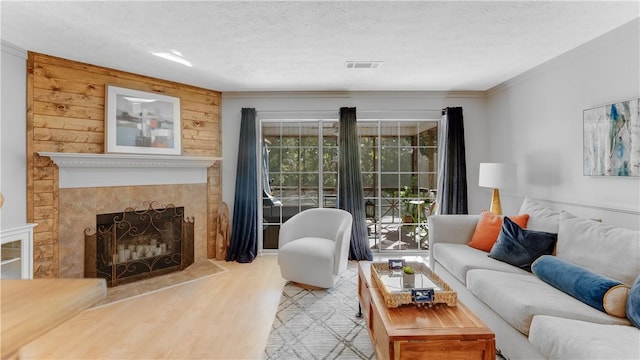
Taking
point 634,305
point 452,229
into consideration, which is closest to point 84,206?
point 452,229

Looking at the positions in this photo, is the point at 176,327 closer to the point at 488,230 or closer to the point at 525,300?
the point at 525,300

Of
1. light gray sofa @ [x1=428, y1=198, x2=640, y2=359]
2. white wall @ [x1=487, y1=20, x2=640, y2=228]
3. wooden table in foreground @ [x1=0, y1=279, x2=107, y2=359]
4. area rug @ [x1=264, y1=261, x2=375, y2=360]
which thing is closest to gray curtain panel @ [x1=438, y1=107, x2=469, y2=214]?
white wall @ [x1=487, y1=20, x2=640, y2=228]

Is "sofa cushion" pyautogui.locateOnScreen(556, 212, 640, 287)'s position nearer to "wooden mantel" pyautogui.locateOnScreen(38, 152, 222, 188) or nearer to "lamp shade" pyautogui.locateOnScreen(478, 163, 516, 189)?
"lamp shade" pyautogui.locateOnScreen(478, 163, 516, 189)

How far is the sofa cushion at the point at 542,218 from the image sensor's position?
2582 millimetres

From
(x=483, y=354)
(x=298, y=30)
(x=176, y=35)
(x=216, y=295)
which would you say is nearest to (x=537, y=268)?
(x=483, y=354)

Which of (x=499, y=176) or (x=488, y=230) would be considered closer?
(x=488, y=230)

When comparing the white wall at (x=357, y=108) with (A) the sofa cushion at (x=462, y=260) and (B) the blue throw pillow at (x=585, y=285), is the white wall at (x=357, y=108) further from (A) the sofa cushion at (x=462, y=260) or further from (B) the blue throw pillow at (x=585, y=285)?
(B) the blue throw pillow at (x=585, y=285)

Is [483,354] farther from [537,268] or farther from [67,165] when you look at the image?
[67,165]

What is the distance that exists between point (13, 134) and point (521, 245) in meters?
4.71

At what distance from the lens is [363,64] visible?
3.29 metres

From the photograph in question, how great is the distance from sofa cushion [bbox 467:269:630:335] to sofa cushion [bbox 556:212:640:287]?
314 millimetres

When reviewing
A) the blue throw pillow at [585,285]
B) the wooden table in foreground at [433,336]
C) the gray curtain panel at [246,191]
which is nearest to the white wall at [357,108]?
the gray curtain panel at [246,191]

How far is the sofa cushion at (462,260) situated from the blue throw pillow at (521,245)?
7cm

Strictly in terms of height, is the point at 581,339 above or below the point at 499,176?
below
